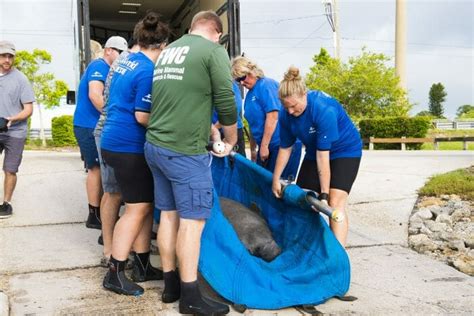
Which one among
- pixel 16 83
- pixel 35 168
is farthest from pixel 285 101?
pixel 35 168

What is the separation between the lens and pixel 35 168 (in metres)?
11.5

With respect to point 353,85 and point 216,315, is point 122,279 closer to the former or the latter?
point 216,315

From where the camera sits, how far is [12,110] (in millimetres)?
6691

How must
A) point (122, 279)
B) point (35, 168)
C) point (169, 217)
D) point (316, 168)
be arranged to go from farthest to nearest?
point (35, 168) < point (316, 168) < point (122, 279) < point (169, 217)

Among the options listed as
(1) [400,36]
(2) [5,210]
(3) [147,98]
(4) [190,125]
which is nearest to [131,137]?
(3) [147,98]

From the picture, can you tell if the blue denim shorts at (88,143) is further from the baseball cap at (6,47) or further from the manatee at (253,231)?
the manatee at (253,231)

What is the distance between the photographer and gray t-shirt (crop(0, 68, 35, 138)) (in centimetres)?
664

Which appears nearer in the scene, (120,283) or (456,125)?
(120,283)

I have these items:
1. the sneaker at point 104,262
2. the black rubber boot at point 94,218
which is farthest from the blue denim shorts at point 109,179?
the black rubber boot at point 94,218

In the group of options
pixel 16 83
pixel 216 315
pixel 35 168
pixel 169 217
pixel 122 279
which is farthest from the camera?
pixel 35 168

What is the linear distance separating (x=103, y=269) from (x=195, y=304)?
148 centimetres

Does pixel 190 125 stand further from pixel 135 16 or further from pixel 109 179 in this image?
pixel 135 16

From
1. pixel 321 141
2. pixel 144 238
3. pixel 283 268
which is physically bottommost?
pixel 283 268

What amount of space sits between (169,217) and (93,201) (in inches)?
101
